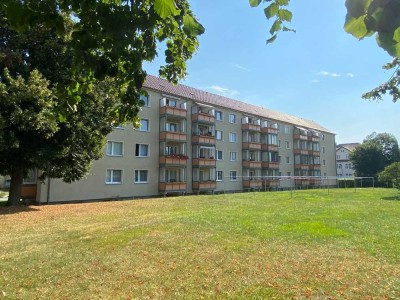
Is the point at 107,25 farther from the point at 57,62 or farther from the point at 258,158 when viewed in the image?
the point at 258,158

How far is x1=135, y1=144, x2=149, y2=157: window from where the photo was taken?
3188cm

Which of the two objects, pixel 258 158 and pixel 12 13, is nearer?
pixel 12 13

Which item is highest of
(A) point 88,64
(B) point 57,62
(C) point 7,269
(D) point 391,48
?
(B) point 57,62

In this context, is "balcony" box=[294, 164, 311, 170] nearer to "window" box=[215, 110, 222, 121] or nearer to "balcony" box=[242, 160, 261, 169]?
"balcony" box=[242, 160, 261, 169]

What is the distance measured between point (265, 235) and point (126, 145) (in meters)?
23.0

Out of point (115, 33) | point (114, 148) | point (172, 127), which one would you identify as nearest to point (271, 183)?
point (172, 127)

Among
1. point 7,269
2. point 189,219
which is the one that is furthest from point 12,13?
point 189,219

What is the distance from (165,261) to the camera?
7223 millimetres

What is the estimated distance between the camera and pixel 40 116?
1573 cm

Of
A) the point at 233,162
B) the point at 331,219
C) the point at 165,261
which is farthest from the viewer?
the point at 233,162

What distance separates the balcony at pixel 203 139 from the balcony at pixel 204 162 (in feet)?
6.76

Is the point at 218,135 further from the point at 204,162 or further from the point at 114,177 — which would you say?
the point at 114,177

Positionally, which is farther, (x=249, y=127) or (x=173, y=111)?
(x=249, y=127)

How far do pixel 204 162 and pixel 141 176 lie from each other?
8286 mm
